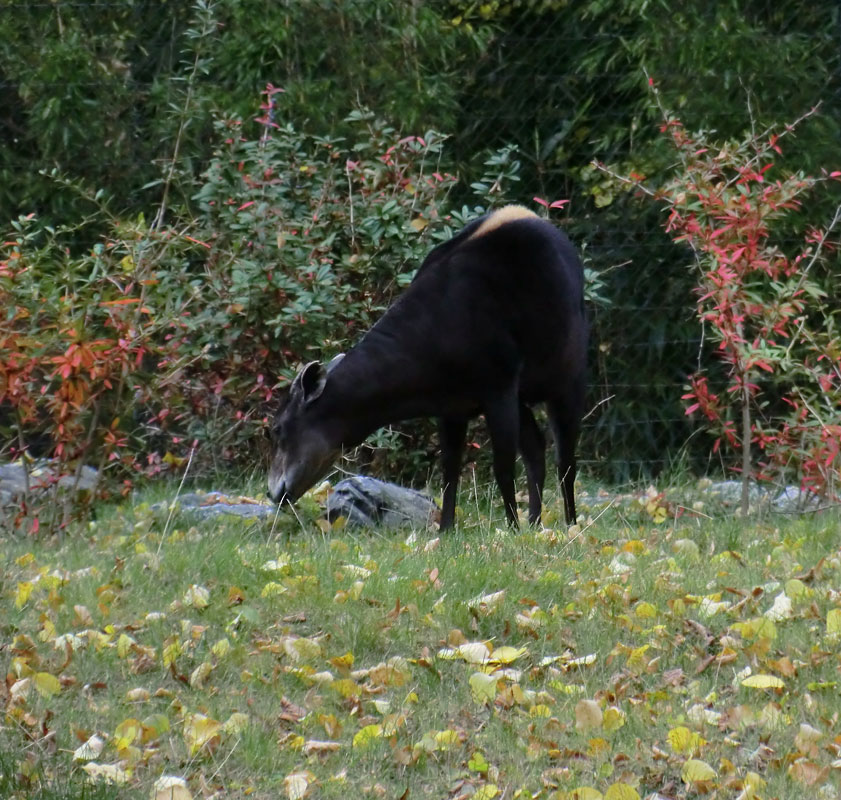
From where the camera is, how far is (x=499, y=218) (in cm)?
648

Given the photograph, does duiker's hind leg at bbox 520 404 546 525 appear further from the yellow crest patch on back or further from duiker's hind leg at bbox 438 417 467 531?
the yellow crest patch on back

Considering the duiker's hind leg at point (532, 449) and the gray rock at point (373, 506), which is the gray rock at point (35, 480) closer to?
the gray rock at point (373, 506)

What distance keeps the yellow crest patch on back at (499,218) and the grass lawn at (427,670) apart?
61.1 inches

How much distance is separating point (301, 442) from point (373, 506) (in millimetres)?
458

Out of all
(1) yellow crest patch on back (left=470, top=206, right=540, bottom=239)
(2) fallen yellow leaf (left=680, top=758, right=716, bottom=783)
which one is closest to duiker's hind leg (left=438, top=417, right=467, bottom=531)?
(1) yellow crest patch on back (left=470, top=206, right=540, bottom=239)

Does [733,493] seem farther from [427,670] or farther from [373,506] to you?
[427,670]

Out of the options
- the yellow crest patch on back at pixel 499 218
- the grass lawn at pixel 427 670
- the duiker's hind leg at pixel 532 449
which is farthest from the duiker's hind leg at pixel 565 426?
the grass lawn at pixel 427 670

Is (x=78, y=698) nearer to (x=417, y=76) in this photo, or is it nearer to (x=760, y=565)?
(x=760, y=565)

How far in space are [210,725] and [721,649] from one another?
153 centimetres

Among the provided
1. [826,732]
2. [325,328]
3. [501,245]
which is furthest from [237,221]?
[826,732]

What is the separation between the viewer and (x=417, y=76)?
8.65 meters

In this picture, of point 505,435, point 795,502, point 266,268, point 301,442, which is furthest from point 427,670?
point 266,268

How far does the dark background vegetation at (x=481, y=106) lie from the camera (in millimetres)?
8156

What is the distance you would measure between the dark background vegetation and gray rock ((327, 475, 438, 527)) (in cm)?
129
